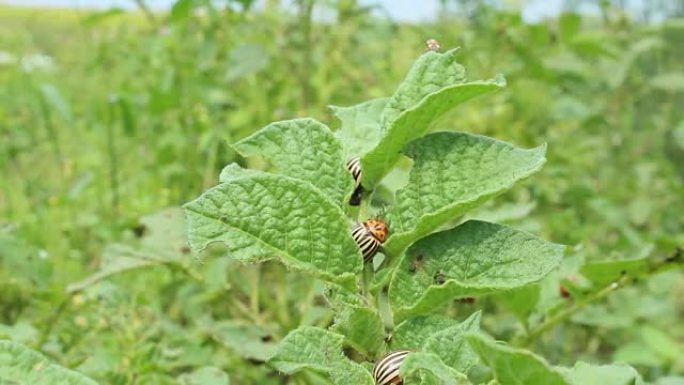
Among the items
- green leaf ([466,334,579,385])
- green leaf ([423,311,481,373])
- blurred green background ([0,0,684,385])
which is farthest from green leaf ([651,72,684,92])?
green leaf ([466,334,579,385])

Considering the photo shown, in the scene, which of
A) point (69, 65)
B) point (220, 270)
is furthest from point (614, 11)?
point (69, 65)

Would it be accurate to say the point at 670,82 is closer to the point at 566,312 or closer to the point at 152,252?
the point at 566,312

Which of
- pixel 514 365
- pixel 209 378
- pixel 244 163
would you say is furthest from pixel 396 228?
pixel 244 163

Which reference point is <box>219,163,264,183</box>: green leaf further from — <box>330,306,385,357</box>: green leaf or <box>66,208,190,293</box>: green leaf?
<box>66,208,190,293</box>: green leaf

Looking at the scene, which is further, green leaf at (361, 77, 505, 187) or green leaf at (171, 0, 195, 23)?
green leaf at (171, 0, 195, 23)

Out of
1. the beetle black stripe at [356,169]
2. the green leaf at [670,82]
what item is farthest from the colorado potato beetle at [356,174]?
the green leaf at [670,82]

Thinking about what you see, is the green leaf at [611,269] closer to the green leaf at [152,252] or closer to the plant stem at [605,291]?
the plant stem at [605,291]
